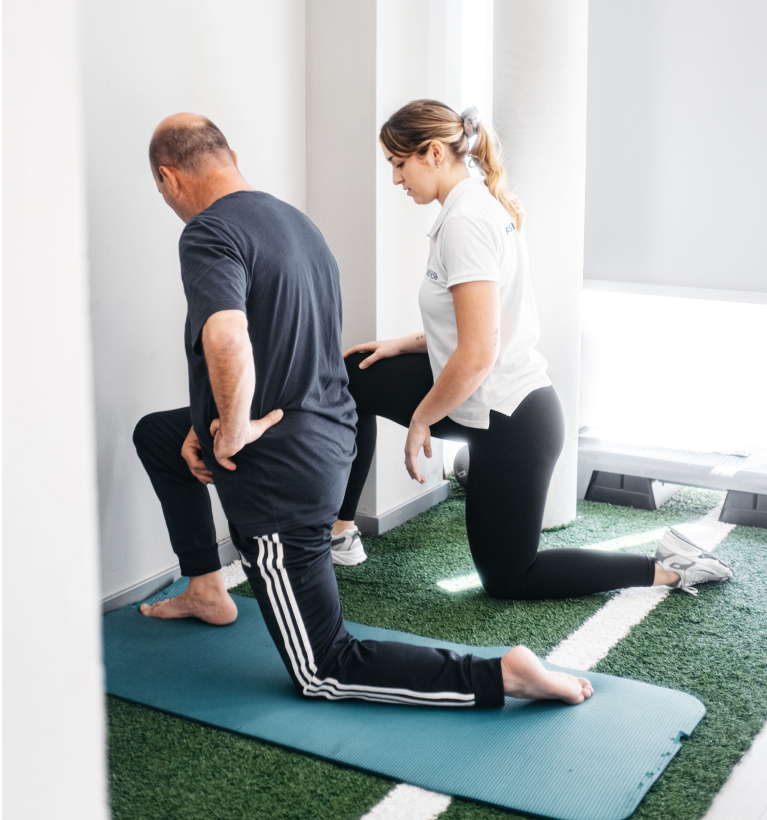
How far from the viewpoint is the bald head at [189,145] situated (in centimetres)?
188

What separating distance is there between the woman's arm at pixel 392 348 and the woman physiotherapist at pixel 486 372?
8 cm

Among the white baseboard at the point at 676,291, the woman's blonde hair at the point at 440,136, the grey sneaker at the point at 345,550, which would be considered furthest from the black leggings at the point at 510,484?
the white baseboard at the point at 676,291

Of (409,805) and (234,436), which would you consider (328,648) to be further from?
(234,436)

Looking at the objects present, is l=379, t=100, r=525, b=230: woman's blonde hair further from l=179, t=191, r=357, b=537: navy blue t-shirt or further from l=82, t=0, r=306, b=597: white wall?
l=82, t=0, r=306, b=597: white wall

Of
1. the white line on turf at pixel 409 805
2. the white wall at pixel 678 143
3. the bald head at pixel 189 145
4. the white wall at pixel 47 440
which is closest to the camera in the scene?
the white wall at pixel 47 440

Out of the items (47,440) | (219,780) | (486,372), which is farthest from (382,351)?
(47,440)

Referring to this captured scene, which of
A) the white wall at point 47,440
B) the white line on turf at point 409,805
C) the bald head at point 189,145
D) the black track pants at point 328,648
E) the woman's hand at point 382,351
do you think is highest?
the bald head at point 189,145

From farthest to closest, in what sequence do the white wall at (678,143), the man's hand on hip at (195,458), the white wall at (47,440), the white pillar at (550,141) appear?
1. the white wall at (678,143)
2. the white pillar at (550,141)
3. the man's hand on hip at (195,458)
4. the white wall at (47,440)

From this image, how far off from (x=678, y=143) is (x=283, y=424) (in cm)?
237

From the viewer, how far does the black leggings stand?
7.30 ft

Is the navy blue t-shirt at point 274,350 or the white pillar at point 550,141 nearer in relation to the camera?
the navy blue t-shirt at point 274,350

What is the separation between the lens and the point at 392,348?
98.9 inches

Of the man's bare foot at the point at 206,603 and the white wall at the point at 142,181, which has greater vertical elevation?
the white wall at the point at 142,181

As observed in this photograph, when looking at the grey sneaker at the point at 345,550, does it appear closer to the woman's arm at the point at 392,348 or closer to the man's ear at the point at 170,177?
the woman's arm at the point at 392,348
